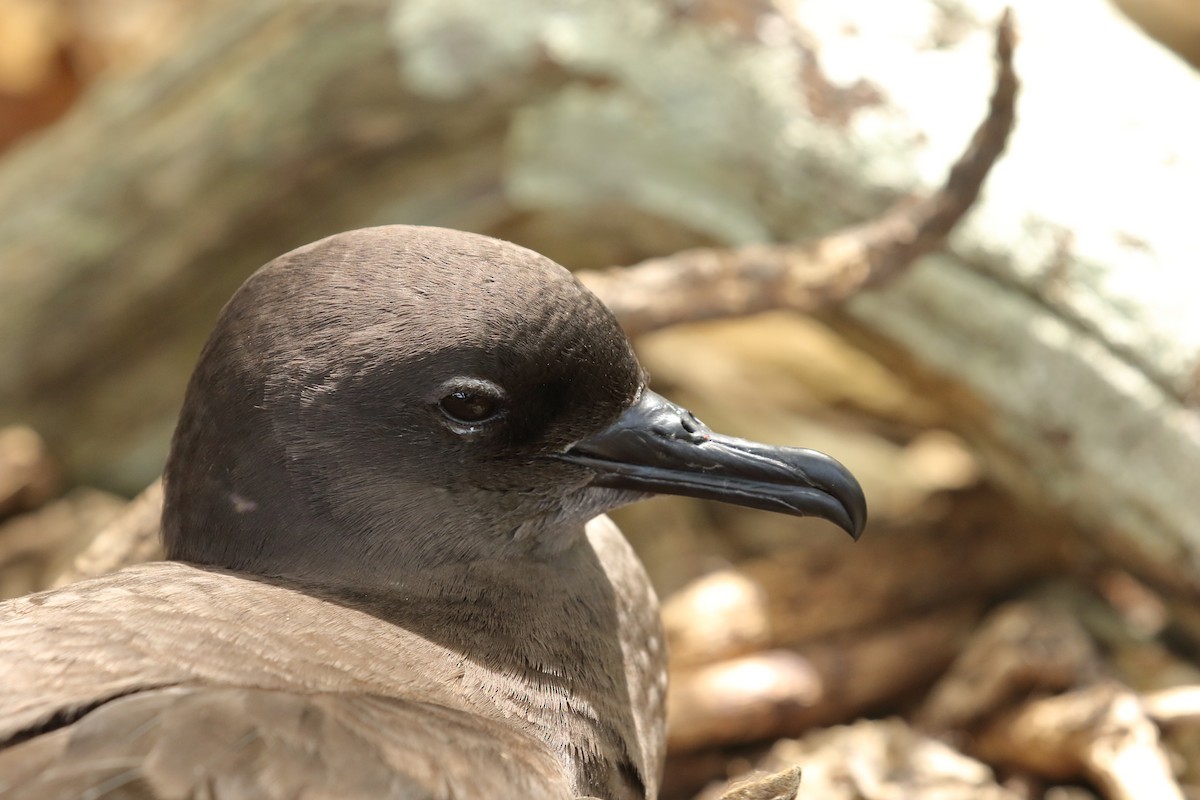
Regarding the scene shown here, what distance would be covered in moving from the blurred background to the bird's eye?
112cm

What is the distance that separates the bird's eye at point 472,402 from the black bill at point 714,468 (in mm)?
163

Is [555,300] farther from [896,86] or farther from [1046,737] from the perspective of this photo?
[1046,737]

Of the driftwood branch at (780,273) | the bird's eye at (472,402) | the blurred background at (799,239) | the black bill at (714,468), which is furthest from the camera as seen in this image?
the blurred background at (799,239)

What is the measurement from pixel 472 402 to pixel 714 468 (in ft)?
1.31

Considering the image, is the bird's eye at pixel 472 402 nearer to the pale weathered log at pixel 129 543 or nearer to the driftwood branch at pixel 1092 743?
the pale weathered log at pixel 129 543

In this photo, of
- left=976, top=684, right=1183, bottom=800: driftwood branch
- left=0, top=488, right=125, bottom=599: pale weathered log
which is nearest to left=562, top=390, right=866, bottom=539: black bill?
left=976, top=684, right=1183, bottom=800: driftwood branch

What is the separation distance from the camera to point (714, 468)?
6.43ft

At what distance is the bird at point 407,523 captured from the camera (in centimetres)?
161

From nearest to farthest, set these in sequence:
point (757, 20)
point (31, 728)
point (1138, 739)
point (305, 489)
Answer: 1. point (31, 728)
2. point (305, 489)
3. point (1138, 739)
4. point (757, 20)

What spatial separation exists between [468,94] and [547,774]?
2188 mm

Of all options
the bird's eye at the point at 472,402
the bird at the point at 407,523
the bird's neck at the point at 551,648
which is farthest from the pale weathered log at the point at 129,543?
the bird's eye at the point at 472,402

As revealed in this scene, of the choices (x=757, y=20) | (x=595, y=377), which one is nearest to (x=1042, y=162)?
(x=757, y=20)

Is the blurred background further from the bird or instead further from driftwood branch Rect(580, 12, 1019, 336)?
the bird

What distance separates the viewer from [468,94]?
134 inches
